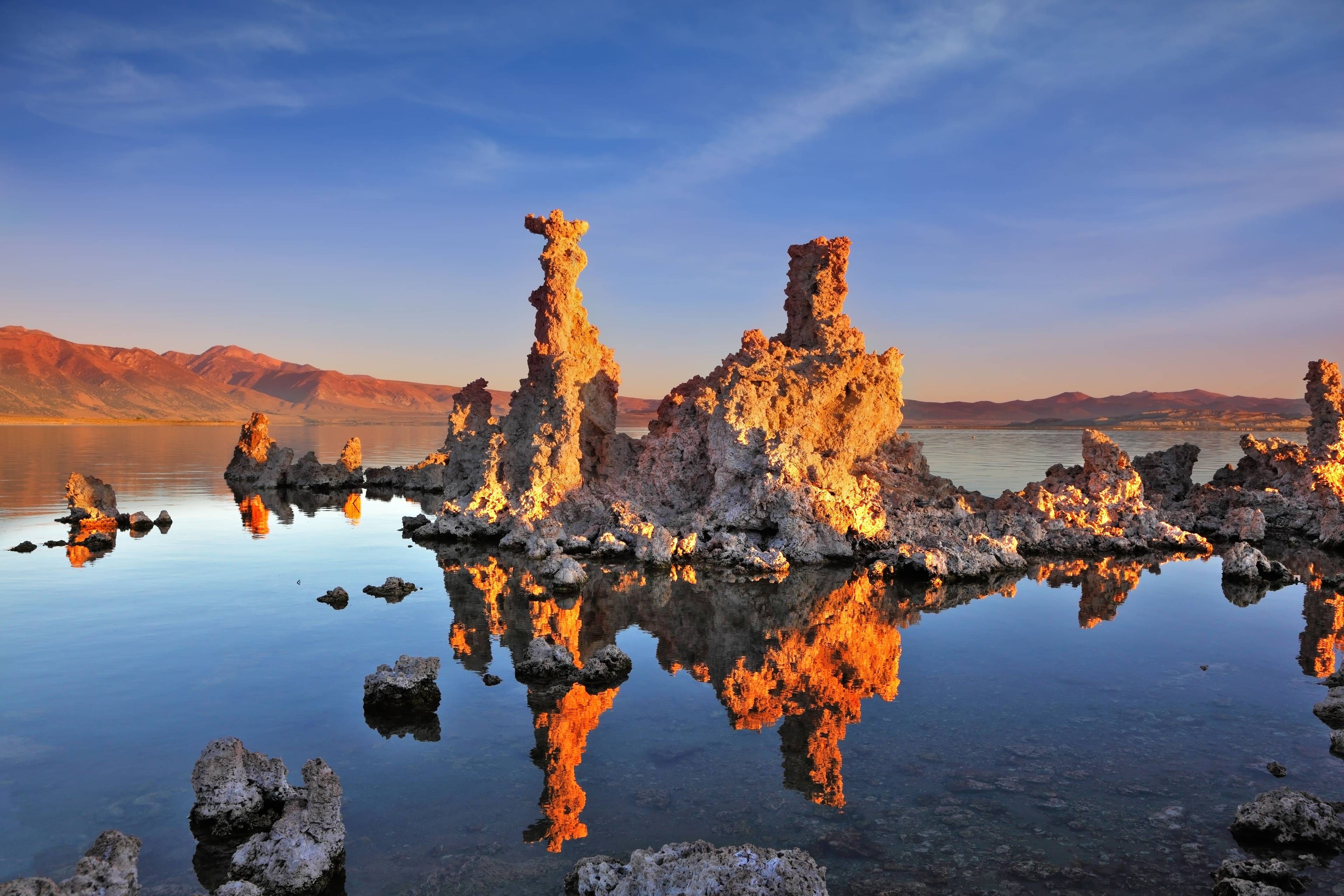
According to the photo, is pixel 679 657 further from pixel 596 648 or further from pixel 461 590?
pixel 461 590

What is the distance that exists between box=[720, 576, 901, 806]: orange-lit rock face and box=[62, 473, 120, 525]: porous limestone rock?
2110cm

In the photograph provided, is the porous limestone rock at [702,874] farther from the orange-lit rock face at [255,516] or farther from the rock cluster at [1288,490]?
the rock cluster at [1288,490]

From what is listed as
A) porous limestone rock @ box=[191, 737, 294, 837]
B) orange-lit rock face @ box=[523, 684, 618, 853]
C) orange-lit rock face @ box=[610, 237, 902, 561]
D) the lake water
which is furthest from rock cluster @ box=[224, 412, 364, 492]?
porous limestone rock @ box=[191, 737, 294, 837]

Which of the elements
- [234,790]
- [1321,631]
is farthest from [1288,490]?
[234,790]

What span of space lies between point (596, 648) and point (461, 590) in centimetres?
501

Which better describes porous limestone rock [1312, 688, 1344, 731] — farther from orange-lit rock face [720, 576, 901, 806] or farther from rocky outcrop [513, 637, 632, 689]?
rocky outcrop [513, 637, 632, 689]

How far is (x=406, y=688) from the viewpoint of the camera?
A: 33.0ft

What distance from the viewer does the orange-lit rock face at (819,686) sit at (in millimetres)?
8516

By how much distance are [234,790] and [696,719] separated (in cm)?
486

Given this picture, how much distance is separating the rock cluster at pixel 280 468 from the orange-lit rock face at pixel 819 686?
101 feet

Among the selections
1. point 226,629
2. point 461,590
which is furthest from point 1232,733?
point 226,629

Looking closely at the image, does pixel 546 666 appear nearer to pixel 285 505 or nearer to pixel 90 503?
pixel 90 503

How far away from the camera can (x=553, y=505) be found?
22.7 m

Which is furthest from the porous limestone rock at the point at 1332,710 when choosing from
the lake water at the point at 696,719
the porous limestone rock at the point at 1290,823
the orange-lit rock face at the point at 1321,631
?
the porous limestone rock at the point at 1290,823
